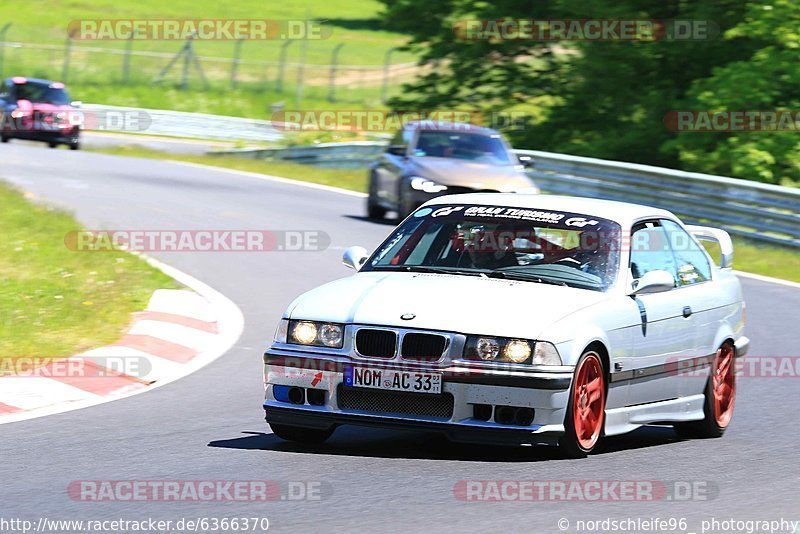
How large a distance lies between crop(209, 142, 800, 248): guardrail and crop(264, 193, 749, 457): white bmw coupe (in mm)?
11005

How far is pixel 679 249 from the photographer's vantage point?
9.45 metres

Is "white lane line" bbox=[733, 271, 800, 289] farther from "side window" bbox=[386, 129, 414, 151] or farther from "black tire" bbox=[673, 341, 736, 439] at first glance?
"black tire" bbox=[673, 341, 736, 439]

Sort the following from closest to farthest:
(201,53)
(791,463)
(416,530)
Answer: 1. (416,530)
2. (791,463)
3. (201,53)

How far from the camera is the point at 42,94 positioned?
1326 inches

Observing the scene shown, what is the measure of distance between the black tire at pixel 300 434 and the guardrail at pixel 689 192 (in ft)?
42.4

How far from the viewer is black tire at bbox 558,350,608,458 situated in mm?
7688

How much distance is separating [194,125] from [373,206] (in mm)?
21781

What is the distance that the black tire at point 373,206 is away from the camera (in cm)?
2151

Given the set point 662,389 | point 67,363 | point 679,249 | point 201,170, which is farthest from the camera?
point 201,170

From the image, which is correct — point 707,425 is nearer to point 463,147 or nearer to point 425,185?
point 425,185

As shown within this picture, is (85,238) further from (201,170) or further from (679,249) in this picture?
(201,170)

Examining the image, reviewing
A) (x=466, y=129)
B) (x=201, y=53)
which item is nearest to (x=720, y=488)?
(x=466, y=129)

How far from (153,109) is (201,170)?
63.0 ft

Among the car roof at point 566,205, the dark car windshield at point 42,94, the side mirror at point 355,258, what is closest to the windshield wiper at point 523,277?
the car roof at point 566,205
